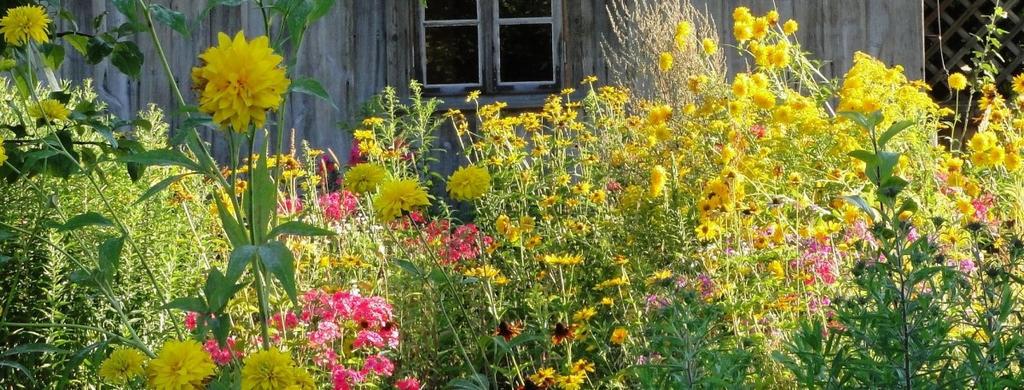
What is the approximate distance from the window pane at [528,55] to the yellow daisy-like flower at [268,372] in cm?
519

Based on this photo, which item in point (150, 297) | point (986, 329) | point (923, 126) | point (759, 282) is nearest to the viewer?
point (986, 329)

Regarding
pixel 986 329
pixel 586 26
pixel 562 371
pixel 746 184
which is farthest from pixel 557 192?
pixel 586 26

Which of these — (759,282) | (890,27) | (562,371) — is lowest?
(562,371)

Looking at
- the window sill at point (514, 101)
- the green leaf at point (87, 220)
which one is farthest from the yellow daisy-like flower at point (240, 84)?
the window sill at point (514, 101)

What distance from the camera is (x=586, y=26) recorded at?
6.83 metres

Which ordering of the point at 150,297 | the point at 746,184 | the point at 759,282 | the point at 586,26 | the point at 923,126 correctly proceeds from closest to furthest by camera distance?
the point at 759,282 → the point at 150,297 → the point at 746,184 → the point at 923,126 → the point at 586,26

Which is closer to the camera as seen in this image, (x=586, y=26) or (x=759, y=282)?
(x=759, y=282)

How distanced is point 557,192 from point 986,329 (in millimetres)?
2183

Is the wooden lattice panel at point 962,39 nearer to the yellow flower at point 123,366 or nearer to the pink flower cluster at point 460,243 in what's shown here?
the pink flower cluster at point 460,243

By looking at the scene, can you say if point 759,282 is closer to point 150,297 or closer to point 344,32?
point 150,297

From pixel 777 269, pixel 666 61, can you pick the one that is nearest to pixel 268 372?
pixel 777 269

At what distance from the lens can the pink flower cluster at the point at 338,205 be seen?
14.2ft

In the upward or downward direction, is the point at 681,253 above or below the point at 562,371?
above

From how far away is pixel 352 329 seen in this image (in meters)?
3.34
